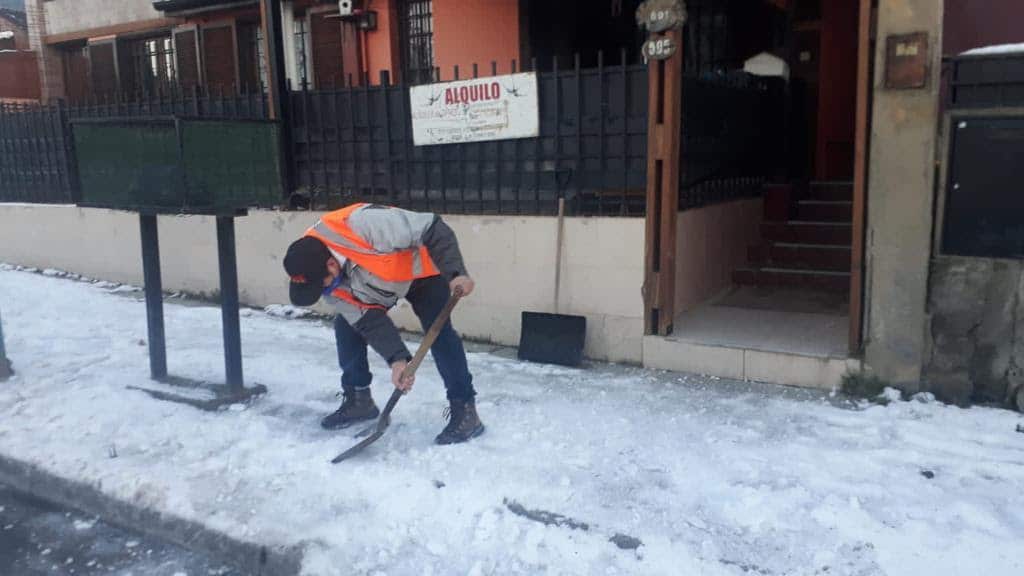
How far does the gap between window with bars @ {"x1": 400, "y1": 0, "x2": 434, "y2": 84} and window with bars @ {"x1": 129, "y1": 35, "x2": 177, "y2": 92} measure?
433 centimetres

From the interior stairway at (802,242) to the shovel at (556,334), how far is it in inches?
89.7

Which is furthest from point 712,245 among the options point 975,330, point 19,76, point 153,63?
point 19,76

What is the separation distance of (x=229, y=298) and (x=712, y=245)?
13.1ft

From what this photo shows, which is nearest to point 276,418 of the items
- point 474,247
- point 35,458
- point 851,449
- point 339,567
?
point 35,458

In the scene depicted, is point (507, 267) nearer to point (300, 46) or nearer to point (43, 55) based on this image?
point (300, 46)

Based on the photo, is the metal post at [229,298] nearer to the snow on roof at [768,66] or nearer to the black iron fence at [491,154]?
the black iron fence at [491,154]

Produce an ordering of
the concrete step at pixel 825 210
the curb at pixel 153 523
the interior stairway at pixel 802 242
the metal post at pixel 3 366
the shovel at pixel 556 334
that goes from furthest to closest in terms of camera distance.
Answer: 1. the concrete step at pixel 825 210
2. the interior stairway at pixel 802 242
3. the shovel at pixel 556 334
4. the metal post at pixel 3 366
5. the curb at pixel 153 523

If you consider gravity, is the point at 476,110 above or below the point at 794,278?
above

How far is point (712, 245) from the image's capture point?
6.93m

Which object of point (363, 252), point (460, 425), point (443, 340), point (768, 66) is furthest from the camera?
point (768, 66)

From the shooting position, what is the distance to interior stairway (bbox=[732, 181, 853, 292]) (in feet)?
24.4

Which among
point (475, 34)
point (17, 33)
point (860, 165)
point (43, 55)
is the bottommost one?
Result: point (860, 165)

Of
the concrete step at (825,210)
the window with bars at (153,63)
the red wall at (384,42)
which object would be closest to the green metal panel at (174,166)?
the red wall at (384,42)

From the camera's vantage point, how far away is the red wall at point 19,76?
14148mm
